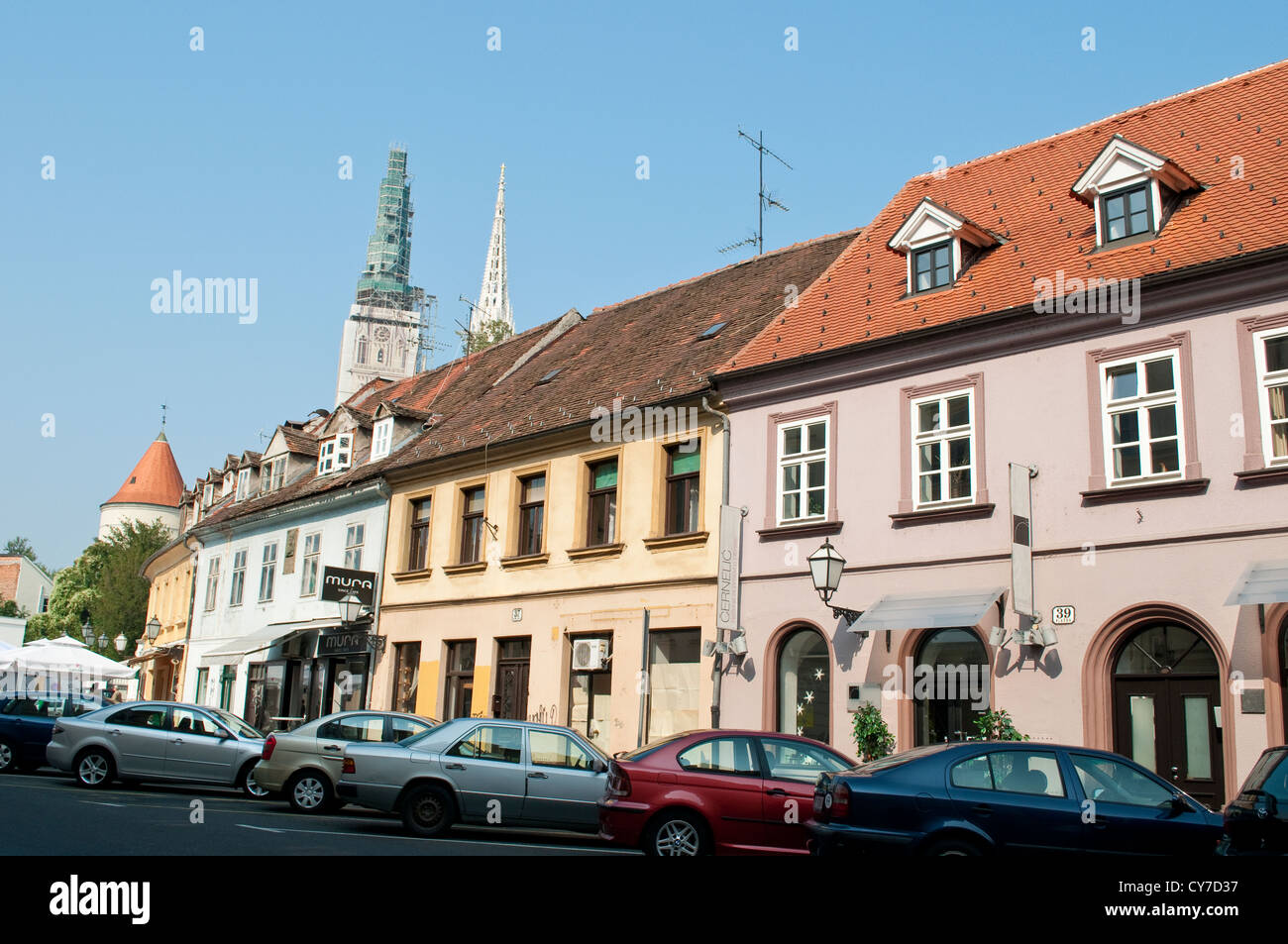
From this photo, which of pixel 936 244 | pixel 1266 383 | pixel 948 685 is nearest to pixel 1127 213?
pixel 936 244

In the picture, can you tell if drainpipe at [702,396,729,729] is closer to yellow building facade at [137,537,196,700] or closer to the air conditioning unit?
the air conditioning unit

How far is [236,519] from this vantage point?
1443 inches

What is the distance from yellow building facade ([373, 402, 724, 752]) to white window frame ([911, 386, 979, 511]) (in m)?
4.00

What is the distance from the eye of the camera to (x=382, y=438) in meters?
31.5

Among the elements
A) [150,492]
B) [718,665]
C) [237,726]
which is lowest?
[237,726]

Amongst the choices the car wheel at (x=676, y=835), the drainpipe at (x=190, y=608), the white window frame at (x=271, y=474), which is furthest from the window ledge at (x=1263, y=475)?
the drainpipe at (x=190, y=608)

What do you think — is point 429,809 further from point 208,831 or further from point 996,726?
point 996,726

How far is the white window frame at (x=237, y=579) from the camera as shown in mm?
36375

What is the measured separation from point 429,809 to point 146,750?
8.05 meters

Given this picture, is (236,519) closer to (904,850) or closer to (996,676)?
(996,676)

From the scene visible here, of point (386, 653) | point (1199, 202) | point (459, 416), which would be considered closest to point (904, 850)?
point (1199, 202)

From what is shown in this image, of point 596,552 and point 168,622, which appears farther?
point 168,622

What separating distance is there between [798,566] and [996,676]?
12.9ft

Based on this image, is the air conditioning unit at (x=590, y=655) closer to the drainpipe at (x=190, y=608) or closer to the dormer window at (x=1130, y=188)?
the dormer window at (x=1130, y=188)
